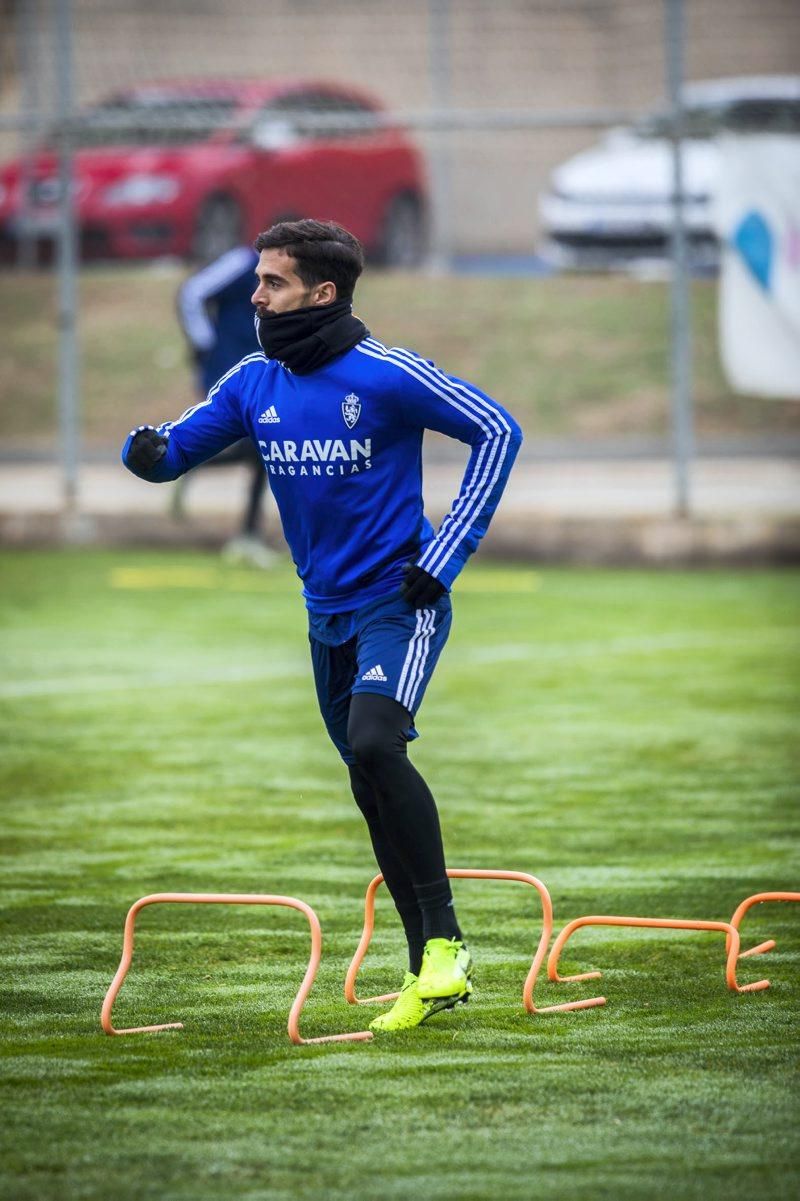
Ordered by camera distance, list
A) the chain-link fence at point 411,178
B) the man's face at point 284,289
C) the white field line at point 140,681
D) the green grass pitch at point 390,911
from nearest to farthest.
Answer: the green grass pitch at point 390,911 < the man's face at point 284,289 < the white field line at point 140,681 < the chain-link fence at point 411,178

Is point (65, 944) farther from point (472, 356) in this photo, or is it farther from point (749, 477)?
point (472, 356)

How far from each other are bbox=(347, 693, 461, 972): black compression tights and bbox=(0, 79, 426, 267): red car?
12.7 metres

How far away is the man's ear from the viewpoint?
18.9ft

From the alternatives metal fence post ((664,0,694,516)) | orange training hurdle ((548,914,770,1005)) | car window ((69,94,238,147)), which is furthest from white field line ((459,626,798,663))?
orange training hurdle ((548,914,770,1005))

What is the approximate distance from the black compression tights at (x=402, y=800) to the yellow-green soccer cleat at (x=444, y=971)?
65 mm

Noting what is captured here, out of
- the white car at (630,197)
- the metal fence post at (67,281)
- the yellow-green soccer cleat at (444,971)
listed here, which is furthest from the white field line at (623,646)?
the yellow-green soccer cleat at (444,971)

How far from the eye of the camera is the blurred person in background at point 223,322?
14961 mm

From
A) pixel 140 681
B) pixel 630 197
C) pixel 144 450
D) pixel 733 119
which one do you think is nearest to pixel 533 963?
pixel 144 450

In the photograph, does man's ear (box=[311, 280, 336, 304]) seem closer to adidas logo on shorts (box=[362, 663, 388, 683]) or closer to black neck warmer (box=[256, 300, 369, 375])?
black neck warmer (box=[256, 300, 369, 375])

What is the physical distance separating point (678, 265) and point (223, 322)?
117 inches

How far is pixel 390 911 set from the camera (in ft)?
23.2

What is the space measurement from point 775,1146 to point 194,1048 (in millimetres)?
1437

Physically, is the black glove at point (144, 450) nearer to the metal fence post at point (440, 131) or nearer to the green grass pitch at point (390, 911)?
the green grass pitch at point (390, 911)

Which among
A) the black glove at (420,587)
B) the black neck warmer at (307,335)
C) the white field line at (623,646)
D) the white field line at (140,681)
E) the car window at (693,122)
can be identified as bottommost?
the white field line at (623,646)
